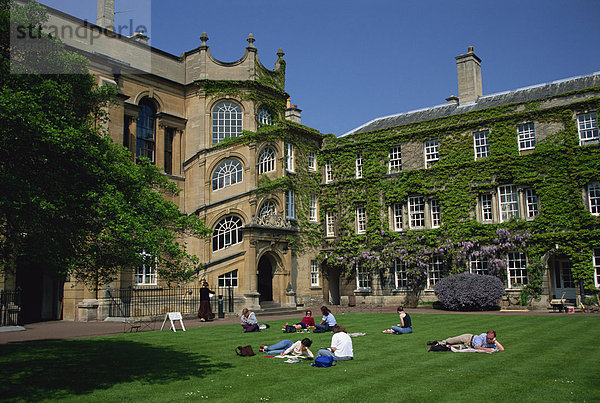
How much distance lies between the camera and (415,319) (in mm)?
24047

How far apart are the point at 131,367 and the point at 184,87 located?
26.8 meters

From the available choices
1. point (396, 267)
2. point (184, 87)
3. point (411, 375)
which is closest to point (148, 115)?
point (184, 87)

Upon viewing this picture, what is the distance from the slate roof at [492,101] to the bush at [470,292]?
38.1ft

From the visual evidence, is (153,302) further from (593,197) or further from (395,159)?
(593,197)

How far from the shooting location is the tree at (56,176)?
1050 centimetres

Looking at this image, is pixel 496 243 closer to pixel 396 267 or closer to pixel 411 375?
pixel 396 267

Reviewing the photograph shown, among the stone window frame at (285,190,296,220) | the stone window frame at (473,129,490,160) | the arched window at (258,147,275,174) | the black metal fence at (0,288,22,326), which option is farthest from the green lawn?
the stone window frame at (285,190,296,220)

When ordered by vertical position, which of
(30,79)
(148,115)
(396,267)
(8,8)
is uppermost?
(148,115)

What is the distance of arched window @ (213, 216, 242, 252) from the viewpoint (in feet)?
110

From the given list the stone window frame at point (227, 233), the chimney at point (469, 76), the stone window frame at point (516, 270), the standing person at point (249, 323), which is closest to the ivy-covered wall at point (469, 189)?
the stone window frame at point (516, 270)

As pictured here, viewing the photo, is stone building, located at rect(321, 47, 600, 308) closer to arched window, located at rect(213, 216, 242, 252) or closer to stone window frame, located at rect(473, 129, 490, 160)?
stone window frame, located at rect(473, 129, 490, 160)

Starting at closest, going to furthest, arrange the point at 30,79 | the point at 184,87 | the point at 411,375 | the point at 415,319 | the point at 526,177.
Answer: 1. the point at 411,375
2. the point at 30,79
3. the point at 415,319
4. the point at 526,177
5. the point at 184,87

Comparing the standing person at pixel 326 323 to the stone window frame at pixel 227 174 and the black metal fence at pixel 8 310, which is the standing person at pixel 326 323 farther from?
the stone window frame at pixel 227 174

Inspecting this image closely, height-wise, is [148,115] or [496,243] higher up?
[148,115]
